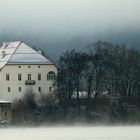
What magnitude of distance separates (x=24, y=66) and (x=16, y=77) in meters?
1.01

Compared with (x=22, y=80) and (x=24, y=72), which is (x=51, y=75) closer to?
(x=24, y=72)

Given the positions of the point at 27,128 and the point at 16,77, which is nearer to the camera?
the point at 27,128

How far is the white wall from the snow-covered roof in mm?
414

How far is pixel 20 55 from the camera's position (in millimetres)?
87688

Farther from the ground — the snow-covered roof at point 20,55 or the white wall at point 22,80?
the snow-covered roof at point 20,55

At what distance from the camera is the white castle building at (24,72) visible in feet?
285

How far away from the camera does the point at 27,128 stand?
75875mm
